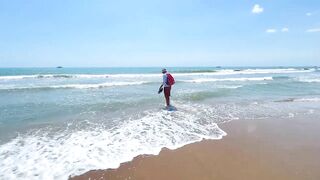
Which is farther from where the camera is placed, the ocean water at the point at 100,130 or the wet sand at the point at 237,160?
the ocean water at the point at 100,130

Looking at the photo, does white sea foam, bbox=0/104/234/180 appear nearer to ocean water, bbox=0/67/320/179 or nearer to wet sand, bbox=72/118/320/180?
ocean water, bbox=0/67/320/179

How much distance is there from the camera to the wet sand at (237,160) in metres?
4.63

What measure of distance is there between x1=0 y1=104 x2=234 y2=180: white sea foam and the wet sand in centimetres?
38

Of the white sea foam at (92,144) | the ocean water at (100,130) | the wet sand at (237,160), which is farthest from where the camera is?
the ocean water at (100,130)

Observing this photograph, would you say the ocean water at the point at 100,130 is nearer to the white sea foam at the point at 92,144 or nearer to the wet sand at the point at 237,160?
the white sea foam at the point at 92,144

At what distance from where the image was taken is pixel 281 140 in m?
6.52

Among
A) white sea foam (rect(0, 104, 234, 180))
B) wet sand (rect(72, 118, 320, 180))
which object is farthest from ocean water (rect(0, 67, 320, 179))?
wet sand (rect(72, 118, 320, 180))

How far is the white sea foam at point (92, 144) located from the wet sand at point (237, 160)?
376mm

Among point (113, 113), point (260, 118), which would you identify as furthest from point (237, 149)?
point (113, 113)

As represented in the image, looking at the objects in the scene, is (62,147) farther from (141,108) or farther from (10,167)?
(141,108)

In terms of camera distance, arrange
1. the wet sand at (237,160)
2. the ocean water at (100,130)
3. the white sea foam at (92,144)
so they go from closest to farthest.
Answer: the wet sand at (237,160) → the white sea foam at (92,144) → the ocean water at (100,130)

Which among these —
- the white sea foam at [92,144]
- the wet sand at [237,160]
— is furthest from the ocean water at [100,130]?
the wet sand at [237,160]

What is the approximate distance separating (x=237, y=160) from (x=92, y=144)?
3.07 meters

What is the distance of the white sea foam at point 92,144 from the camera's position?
500cm
